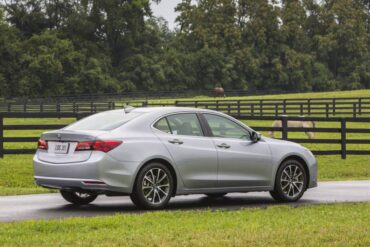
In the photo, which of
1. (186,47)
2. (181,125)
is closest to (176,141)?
(181,125)

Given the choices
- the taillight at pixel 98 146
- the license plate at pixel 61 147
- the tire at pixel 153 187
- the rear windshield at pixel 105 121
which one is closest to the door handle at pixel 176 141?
the tire at pixel 153 187

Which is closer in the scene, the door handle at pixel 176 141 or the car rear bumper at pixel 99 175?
the car rear bumper at pixel 99 175

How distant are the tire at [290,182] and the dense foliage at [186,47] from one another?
74430 mm

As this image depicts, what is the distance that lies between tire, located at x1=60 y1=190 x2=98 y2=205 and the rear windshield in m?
1.17

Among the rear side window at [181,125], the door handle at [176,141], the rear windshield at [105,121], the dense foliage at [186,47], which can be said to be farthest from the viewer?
the dense foliage at [186,47]

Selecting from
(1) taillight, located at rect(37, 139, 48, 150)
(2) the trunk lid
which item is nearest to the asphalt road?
(2) the trunk lid

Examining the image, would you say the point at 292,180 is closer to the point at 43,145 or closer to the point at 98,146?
the point at 98,146

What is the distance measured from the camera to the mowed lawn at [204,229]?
8.57 m

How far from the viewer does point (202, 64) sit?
10100cm

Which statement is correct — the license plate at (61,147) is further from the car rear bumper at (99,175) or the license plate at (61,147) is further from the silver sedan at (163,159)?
the car rear bumper at (99,175)

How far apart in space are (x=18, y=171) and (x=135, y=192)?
726 centimetres

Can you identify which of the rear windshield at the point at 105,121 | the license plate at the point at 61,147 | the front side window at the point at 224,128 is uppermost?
the rear windshield at the point at 105,121

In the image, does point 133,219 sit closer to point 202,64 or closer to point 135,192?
point 135,192

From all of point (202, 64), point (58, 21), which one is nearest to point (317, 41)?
point (202, 64)
